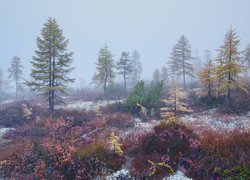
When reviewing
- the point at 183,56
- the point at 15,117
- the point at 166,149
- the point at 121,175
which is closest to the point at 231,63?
the point at 166,149


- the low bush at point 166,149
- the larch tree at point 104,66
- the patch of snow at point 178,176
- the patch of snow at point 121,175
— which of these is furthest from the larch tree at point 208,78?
the larch tree at point 104,66

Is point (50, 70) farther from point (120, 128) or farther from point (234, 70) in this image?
point (234, 70)

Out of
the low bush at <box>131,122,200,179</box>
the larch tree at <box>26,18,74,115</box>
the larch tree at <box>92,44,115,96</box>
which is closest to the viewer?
the low bush at <box>131,122,200,179</box>

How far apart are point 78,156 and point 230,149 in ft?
19.8

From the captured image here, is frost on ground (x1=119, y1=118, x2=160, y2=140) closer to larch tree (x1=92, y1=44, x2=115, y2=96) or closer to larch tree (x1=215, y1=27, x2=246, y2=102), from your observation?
larch tree (x1=215, y1=27, x2=246, y2=102)

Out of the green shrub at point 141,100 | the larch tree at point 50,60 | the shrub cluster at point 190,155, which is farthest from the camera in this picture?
the larch tree at point 50,60

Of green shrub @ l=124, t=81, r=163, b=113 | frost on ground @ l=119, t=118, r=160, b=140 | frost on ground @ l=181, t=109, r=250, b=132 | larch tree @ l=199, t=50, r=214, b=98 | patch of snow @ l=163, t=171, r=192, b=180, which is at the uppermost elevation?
larch tree @ l=199, t=50, r=214, b=98

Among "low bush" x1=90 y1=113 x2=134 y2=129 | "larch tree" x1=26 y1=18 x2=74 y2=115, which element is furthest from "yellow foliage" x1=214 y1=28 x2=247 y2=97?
"larch tree" x1=26 y1=18 x2=74 y2=115

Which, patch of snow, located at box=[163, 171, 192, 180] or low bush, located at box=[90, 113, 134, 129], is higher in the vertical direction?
low bush, located at box=[90, 113, 134, 129]

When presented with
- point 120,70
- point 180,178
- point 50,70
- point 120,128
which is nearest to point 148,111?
point 120,128

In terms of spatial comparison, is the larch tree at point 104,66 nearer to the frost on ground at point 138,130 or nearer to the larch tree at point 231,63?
the frost on ground at point 138,130

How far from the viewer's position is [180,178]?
6.96 meters

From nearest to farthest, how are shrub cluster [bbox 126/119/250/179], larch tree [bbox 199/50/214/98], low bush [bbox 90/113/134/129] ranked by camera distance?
shrub cluster [bbox 126/119/250/179] < low bush [bbox 90/113/134/129] < larch tree [bbox 199/50/214/98]

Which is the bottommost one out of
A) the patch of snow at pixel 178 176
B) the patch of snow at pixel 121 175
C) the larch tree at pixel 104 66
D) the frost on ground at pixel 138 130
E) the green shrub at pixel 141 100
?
the patch of snow at pixel 121 175
